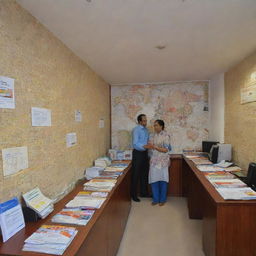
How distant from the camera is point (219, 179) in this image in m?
2.05

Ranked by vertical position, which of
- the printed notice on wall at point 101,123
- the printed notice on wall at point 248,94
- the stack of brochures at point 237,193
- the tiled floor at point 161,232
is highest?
the printed notice on wall at point 248,94

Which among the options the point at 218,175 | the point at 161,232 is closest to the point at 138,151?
the point at 161,232

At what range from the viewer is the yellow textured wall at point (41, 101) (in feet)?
3.91

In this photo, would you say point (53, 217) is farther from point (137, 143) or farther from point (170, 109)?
point (170, 109)

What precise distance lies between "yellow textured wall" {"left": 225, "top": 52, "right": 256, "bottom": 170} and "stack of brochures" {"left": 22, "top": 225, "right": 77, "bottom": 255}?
228 centimetres

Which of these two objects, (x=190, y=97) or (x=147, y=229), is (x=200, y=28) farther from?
(x=147, y=229)

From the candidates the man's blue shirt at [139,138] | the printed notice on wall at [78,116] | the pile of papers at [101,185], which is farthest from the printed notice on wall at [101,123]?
the pile of papers at [101,185]

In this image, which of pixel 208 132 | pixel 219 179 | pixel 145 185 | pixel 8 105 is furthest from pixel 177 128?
pixel 8 105

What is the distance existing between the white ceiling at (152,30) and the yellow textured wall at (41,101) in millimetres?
151

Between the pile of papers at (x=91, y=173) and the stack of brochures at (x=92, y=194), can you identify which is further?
the pile of papers at (x=91, y=173)

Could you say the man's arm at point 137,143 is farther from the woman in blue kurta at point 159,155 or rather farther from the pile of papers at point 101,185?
the pile of papers at point 101,185

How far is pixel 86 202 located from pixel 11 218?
0.61 meters

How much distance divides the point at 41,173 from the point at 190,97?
322 cm

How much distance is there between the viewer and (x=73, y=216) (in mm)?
1389
